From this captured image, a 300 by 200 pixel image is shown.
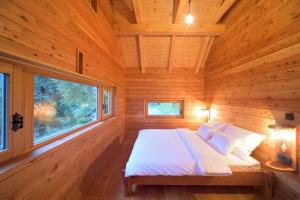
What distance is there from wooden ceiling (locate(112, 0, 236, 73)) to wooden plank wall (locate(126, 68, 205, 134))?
563mm

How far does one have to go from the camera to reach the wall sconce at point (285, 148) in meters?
1.69

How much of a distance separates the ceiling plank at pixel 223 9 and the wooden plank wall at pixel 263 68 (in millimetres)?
165

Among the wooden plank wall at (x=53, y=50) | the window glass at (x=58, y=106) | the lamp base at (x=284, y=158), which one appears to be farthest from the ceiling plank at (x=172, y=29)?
the lamp base at (x=284, y=158)

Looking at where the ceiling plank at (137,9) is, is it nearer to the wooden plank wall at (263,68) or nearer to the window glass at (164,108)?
the wooden plank wall at (263,68)

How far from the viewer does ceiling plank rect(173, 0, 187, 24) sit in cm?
277

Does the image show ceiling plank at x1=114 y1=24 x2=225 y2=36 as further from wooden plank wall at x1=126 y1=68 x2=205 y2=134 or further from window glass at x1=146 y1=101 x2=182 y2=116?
window glass at x1=146 y1=101 x2=182 y2=116

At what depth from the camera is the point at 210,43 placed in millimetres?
3801

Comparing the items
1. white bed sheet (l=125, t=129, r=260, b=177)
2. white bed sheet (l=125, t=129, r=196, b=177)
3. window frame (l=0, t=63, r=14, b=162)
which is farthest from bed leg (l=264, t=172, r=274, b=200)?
window frame (l=0, t=63, r=14, b=162)

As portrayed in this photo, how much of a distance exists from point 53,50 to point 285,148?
2819 millimetres

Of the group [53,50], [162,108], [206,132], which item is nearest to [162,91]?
[162,108]

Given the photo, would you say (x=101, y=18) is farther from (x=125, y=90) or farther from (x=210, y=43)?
(x=210, y=43)

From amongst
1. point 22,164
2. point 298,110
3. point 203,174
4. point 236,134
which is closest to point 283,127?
point 298,110

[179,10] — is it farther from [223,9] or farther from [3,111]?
[3,111]

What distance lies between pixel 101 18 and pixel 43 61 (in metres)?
1.85
